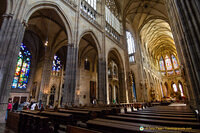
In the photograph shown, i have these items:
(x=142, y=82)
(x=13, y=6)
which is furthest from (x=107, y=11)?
(x=142, y=82)

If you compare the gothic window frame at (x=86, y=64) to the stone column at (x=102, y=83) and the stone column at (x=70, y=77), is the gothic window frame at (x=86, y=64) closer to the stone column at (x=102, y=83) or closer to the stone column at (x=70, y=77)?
the stone column at (x=102, y=83)

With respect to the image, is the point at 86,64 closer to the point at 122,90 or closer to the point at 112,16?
the point at 122,90

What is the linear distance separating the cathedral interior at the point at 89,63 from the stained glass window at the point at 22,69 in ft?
0.35

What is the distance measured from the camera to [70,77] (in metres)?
7.33

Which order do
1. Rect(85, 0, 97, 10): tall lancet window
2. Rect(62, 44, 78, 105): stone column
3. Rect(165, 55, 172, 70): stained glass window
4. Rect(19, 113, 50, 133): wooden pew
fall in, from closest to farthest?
Rect(19, 113, 50, 133): wooden pew
Rect(62, 44, 78, 105): stone column
Rect(85, 0, 97, 10): tall lancet window
Rect(165, 55, 172, 70): stained glass window

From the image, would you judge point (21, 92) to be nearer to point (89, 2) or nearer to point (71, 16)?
point (71, 16)

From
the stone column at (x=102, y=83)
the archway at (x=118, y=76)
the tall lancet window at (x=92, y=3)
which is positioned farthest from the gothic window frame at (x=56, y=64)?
the tall lancet window at (x=92, y=3)

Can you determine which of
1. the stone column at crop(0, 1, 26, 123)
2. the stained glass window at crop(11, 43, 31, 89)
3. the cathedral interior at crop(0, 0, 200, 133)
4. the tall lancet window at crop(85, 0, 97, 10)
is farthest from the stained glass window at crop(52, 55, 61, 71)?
the stone column at crop(0, 1, 26, 123)

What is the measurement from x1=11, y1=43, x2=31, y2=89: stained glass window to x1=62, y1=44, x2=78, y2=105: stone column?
36.0 ft

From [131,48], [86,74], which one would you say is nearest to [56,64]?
[86,74]

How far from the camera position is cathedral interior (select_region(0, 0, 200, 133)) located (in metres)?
2.62

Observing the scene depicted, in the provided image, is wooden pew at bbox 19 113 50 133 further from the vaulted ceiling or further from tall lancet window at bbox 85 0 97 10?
the vaulted ceiling

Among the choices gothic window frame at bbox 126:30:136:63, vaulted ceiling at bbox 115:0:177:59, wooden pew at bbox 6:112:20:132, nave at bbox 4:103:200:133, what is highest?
vaulted ceiling at bbox 115:0:177:59

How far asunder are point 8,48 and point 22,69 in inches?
464
